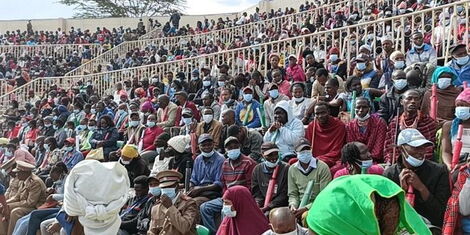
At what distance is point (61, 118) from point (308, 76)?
6.71 metres

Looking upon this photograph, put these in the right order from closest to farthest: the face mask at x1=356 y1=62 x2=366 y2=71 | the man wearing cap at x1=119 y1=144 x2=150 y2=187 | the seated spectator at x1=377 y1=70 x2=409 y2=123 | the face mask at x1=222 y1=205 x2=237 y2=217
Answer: the face mask at x1=222 y1=205 x2=237 y2=217 → the seated spectator at x1=377 y1=70 x2=409 y2=123 → the man wearing cap at x1=119 y1=144 x2=150 y2=187 → the face mask at x1=356 y1=62 x2=366 y2=71

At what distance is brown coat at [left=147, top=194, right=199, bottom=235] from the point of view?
6.54m

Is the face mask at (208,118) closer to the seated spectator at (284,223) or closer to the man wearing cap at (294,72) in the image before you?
the man wearing cap at (294,72)

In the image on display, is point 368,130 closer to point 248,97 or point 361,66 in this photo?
point 361,66

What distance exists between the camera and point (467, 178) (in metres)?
5.02

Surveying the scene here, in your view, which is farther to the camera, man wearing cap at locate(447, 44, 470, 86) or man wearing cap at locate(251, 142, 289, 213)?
man wearing cap at locate(447, 44, 470, 86)

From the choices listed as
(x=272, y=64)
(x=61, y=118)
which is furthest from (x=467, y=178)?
(x=61, y=118)

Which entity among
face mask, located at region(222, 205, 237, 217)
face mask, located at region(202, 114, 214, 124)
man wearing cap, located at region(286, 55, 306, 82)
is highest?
man wearing cap, located at region(286, 55, 306, 82)

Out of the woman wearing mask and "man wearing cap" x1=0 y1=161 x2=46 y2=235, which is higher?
the woman wearing mask

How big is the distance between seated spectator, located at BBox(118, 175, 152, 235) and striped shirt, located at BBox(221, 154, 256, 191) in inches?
36.2

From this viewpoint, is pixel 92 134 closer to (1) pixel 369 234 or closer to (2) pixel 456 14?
(2) pixel 456 14

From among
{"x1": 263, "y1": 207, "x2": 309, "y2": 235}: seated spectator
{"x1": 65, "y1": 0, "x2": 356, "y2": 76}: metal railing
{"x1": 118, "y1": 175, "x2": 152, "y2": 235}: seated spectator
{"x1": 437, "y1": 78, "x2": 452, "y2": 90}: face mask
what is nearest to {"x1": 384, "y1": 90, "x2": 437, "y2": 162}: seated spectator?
{"x1": 437, "y1": 78, "x2": 452, "y2": 90}: face mask

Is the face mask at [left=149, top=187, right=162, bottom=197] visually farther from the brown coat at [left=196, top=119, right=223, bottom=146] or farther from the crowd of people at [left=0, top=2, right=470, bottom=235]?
the brown coat at [left=196, top=119, right=223, bottom=146]

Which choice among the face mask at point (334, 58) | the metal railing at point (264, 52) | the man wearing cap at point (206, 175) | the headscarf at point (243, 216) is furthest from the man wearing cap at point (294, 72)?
the headscarf at point (243, 216)
